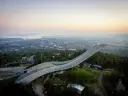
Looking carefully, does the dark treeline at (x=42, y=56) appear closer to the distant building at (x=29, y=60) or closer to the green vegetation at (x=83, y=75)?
the distant building at (x=29, y=60)

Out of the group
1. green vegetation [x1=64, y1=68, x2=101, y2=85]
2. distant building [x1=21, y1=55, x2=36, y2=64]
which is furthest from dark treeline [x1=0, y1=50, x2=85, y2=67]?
green vegetation [x1=64, y1=68, x2=101, y2=85]

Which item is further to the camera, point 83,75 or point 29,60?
point 29,60

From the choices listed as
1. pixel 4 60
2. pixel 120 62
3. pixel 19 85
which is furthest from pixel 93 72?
pixel 4 60

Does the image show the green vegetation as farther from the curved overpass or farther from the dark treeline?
the dark treeline

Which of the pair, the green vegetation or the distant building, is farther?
→ the distant building

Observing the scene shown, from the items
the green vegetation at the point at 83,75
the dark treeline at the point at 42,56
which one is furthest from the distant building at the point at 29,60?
the green vegetation at the point at 83,75

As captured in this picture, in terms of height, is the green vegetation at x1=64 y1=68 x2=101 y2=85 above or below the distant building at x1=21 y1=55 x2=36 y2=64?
below

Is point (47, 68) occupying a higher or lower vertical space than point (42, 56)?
lower

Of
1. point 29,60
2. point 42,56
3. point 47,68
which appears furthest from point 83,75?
point 29,60

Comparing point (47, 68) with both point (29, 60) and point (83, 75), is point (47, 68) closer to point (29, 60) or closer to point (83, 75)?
point (29, 60)
